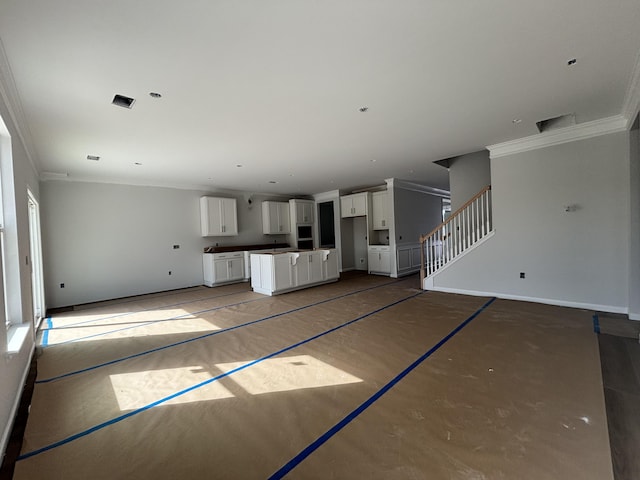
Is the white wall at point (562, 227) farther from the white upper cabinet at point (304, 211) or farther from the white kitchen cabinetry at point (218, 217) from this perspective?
the white kitchen cabinetry at point (218, 217)

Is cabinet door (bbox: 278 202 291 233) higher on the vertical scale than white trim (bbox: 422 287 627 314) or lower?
higher

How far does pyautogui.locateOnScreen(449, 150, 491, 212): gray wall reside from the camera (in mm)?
6023

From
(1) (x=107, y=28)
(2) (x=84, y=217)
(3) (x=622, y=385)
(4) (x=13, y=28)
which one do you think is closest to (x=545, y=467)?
(3) (x=622, y=385)

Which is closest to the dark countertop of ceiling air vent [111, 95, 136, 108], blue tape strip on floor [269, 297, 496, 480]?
ceiling air vent [111, 95, 136, 108]

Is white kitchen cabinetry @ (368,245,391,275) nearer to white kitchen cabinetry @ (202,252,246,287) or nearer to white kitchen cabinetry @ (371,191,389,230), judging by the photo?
white kitchen cabinetry @ (371,191,389,230)

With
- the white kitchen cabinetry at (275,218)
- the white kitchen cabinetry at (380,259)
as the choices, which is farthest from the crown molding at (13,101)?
the white kitchen cabinetry at (380,259)

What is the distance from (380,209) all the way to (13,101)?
746 centimetres

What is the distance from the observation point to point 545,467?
4.97 ft

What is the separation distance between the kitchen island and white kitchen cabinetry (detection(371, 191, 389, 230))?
2.05 m

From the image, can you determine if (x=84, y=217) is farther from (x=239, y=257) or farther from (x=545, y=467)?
(x=545, y=467)

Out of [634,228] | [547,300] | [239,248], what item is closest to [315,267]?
[239,248]

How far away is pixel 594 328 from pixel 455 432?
3076mm

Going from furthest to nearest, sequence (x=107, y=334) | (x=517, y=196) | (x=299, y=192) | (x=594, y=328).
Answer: (x=299, y=192) < (x=517, y=196) < (x=107, y=334) < (x=594, y=328)

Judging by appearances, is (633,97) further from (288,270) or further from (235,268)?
(235,268)
